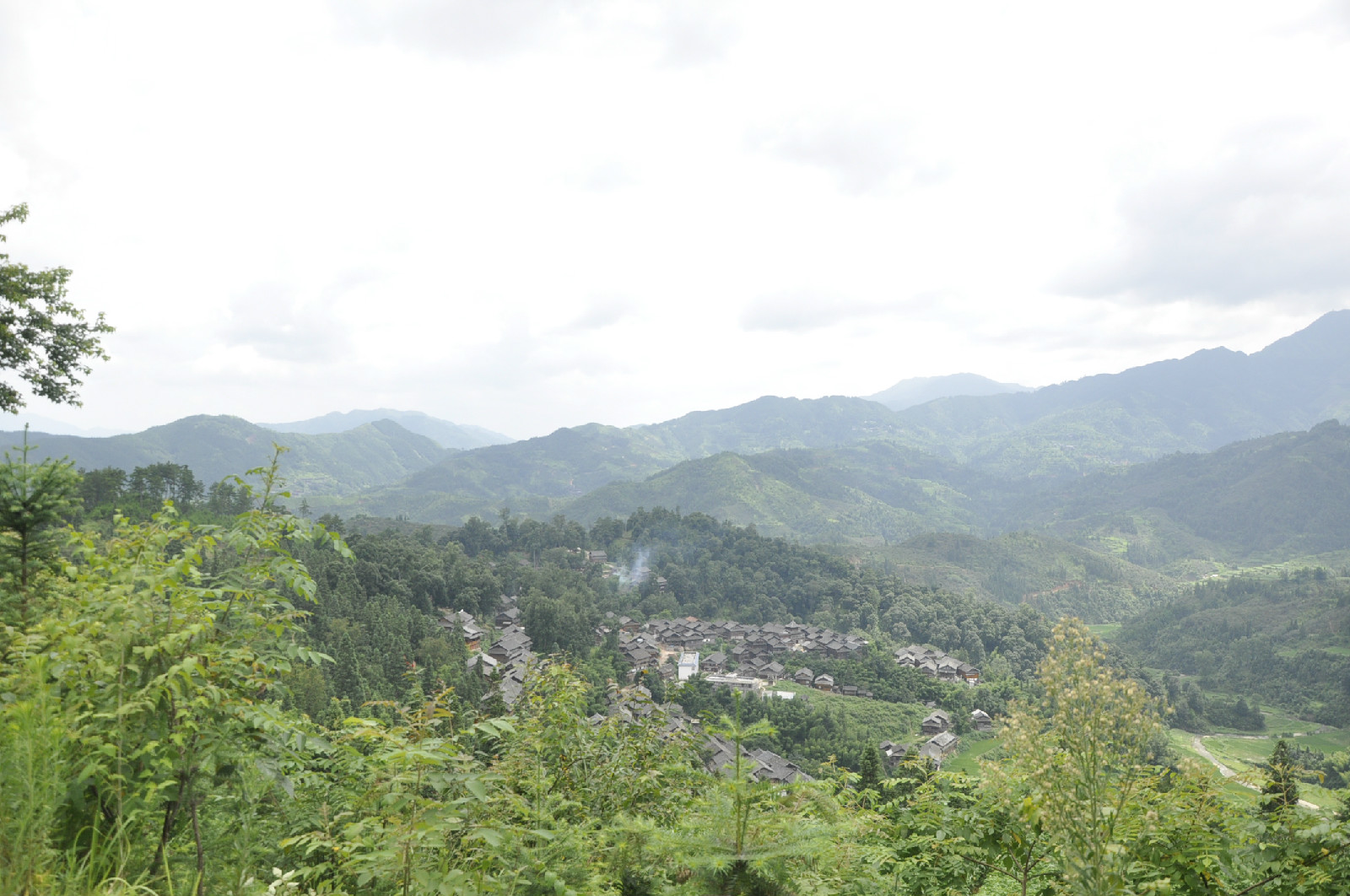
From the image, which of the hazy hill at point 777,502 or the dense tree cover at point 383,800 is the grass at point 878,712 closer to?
the dense tree cover at point 383,800

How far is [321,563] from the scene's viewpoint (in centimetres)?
3928

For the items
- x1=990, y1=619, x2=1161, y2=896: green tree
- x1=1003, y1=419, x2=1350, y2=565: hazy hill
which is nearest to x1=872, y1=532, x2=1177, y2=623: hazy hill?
x1=1003, y1=419, x2=1350, y2=565: hazy hill

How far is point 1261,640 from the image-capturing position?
70688 millimetres

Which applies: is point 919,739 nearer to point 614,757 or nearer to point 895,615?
point 895,615

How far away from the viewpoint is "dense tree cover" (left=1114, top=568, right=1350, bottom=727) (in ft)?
199

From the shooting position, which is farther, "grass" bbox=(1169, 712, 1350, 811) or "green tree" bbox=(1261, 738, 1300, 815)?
"grass" bbox=(1169, 712, 1350, 811)

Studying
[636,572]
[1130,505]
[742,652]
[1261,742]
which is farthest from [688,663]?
[1130,505]

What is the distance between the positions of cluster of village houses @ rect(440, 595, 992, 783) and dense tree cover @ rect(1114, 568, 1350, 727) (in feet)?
76.8

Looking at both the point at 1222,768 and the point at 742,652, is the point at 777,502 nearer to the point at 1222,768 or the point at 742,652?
the point at 742,652

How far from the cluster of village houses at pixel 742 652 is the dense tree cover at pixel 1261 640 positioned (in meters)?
23.4

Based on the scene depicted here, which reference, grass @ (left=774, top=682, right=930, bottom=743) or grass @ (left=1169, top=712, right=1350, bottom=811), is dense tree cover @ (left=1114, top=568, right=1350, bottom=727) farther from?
grass @ (left=774, top=682, right=930, bottom=743)

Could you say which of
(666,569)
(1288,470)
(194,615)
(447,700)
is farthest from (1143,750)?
(1288,470)

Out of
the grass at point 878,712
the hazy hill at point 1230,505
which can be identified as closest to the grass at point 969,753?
the grass at point 878,712

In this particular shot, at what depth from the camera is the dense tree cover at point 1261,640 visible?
6075cm
